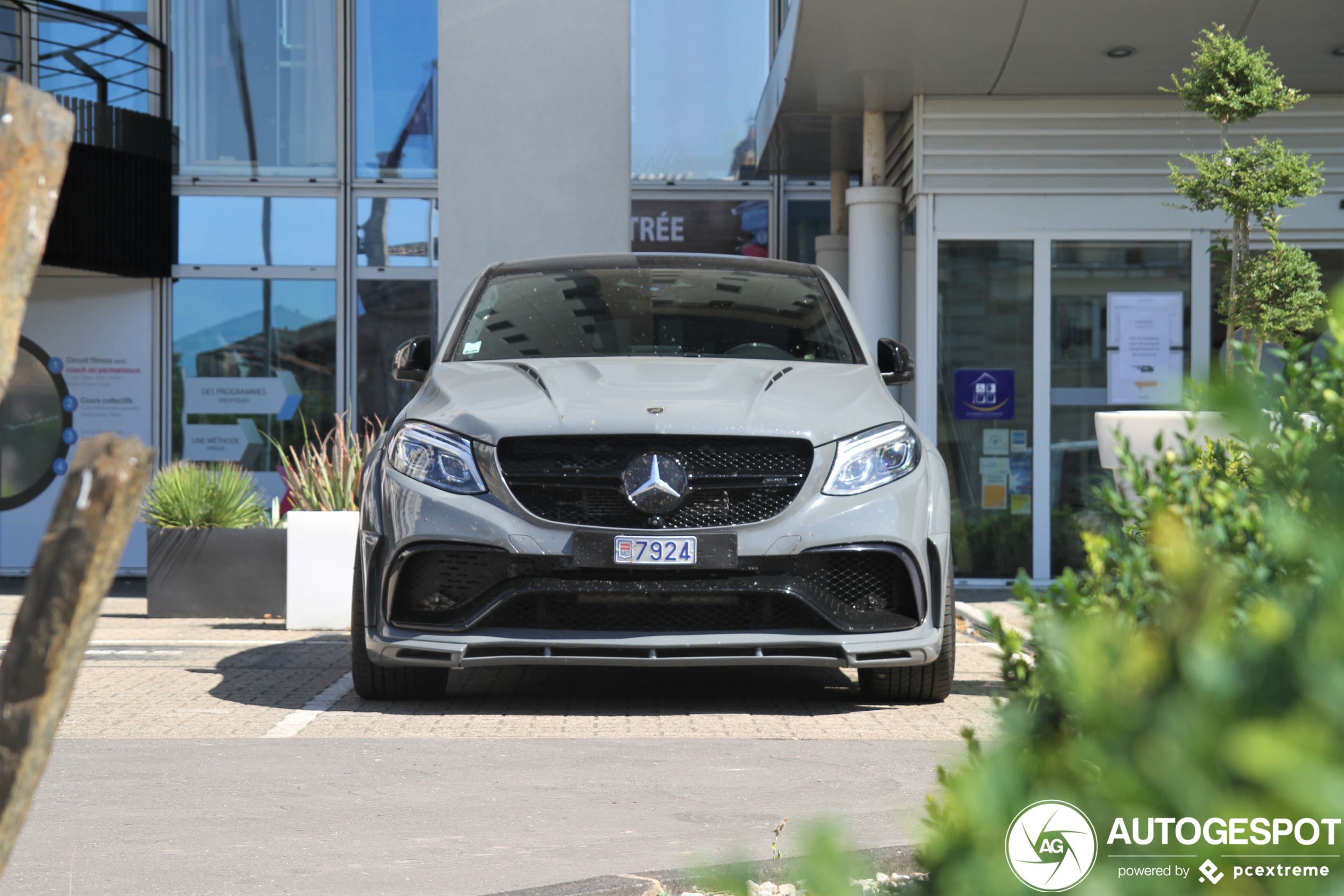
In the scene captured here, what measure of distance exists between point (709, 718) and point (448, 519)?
1.19 m

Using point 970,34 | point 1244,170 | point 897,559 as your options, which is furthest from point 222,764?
point 970,34

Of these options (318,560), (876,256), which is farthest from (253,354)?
(318,560)

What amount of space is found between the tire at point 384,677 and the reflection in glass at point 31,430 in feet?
33.2

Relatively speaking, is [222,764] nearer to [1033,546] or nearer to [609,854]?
[609,854]

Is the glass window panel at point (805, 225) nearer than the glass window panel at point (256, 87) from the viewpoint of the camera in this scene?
No

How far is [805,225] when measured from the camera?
49.8 feet

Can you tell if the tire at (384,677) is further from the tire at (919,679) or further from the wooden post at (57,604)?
Answer: the wooden post at (57,604)

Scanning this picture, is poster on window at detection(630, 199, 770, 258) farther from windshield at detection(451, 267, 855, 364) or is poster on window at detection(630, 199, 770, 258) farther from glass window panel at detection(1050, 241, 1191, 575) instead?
windshield at detection(451, 267, 855, 364)

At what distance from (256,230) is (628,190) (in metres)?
6.08

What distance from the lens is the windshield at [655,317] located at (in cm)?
608

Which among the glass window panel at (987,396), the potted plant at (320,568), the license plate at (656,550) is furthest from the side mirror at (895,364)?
the glass window panel at (987,396)

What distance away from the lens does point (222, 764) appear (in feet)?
14.0

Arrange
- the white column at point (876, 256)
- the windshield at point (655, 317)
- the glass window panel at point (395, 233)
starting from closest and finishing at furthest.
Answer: the windshield at point (655, 317) → the white column at point (876, 256) → the glass window panel at point (395, 233)

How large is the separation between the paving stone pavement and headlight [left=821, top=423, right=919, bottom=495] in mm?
845
